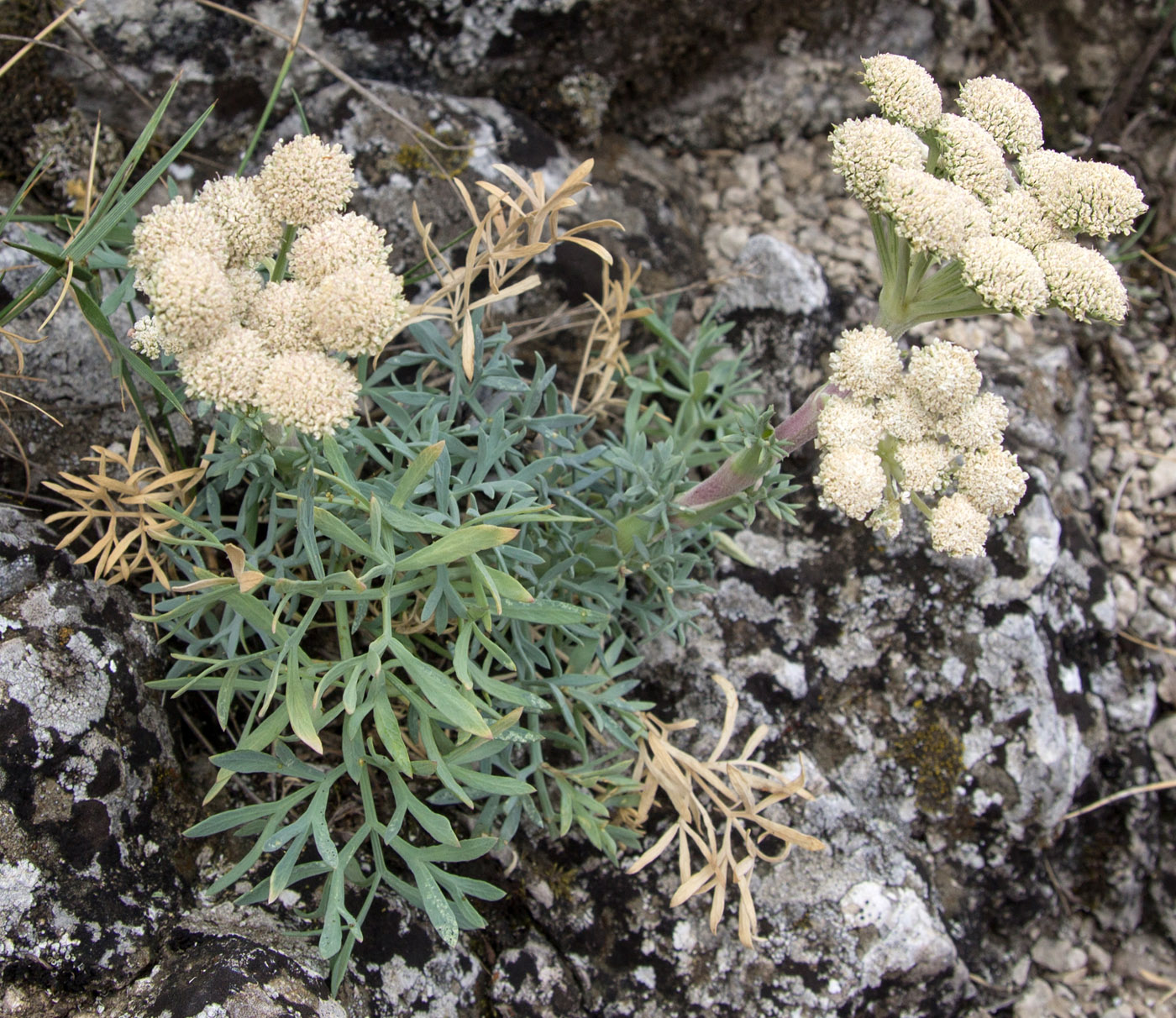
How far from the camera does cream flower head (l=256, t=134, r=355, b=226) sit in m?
1.75

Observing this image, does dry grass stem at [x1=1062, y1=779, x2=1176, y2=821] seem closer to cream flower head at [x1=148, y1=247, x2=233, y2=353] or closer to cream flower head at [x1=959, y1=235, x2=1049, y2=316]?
cream flower head at [x1=959, y1=235, x2=1049, y2=316]

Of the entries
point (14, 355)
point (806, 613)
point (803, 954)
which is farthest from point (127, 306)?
point (803, 954)

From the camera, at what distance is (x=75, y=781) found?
196 cm

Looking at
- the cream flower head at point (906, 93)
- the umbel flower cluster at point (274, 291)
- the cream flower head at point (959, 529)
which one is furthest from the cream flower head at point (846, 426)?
the umbel flower cluster at point (274, 291)

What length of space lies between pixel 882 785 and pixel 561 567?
1.24 meters

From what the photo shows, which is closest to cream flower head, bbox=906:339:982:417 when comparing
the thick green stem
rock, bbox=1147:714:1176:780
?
the thick green stem

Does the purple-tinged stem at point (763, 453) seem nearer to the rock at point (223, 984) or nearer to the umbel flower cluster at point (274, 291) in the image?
the umbel flower cluster at point (274, 291)

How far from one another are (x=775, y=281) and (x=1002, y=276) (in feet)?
4.71

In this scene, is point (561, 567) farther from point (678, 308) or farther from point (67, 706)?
point (678, 308)

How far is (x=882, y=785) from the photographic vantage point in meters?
2.70

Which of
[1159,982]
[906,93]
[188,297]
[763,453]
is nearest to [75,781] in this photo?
[188,297]

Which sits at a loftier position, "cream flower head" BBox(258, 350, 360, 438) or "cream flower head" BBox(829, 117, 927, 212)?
"cream flower head" BBox(829, 117, 927, 212)

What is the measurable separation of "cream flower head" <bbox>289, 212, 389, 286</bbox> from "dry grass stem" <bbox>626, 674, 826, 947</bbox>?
1.42m

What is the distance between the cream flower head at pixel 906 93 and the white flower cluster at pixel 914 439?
44 cm
